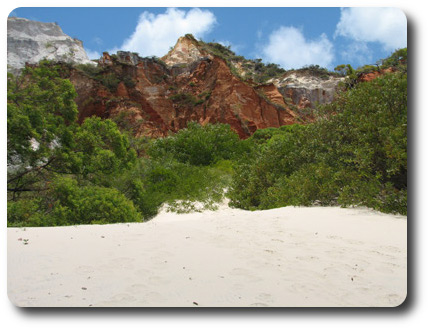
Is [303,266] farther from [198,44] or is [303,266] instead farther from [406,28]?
[198,44]

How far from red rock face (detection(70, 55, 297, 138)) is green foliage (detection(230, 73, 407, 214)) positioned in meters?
18.2

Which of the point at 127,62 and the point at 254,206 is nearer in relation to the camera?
the point at 254,206

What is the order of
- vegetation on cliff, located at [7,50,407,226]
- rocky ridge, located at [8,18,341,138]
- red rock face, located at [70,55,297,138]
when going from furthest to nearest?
1. red rock face, located at [70,55,297,138]
2. rocky ridge, located at [8,18,341,138]
3. vegetation on cliff, located at [7,50,407,226]

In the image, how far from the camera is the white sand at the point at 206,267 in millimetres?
2553

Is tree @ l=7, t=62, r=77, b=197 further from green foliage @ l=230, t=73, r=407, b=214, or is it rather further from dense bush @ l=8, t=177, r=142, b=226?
green foliage @ l=230, t=73, r=407, b=214

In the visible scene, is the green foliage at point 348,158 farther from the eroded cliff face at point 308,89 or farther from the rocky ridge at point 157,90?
the eroded cliff face at point 308,89

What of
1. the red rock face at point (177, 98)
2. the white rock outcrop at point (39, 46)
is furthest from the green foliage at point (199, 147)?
the white rock outcrop at point (39, 46)

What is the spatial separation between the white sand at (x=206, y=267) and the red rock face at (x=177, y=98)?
2316 centimetres

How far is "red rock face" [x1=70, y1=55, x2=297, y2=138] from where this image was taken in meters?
27.2

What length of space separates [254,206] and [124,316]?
293 inches

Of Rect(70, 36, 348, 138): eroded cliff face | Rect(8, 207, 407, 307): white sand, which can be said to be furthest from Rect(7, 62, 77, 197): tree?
Rect(70, 36, 348, 138): eroded cliff face

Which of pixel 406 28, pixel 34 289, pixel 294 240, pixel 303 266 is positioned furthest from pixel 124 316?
pixel 406 28

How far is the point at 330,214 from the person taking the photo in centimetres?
591

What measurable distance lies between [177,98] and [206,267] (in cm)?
2787
